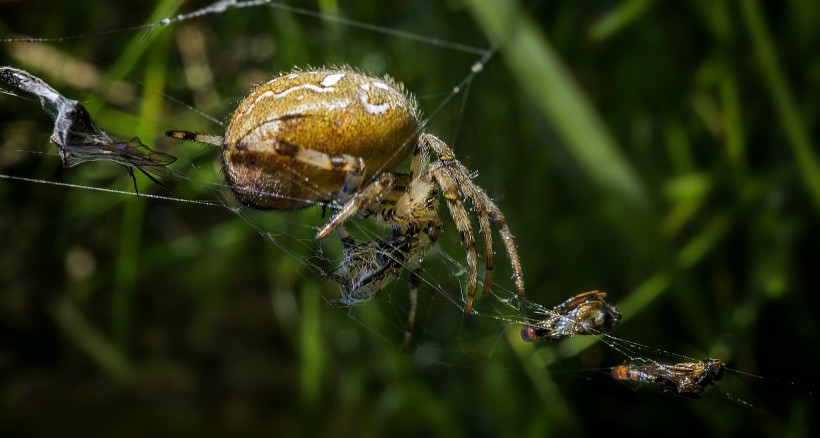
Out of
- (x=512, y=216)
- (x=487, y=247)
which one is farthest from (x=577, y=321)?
(x=512, y=216)

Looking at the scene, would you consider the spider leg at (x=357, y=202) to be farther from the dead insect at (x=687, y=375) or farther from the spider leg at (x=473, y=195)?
the dead insect at (x=687, y=375)

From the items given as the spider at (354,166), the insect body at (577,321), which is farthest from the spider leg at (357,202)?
the insect body at (577,321)

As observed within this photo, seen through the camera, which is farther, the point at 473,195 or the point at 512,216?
the point at 512,216

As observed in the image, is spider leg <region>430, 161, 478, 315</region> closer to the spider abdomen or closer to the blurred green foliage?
the spider abdomen

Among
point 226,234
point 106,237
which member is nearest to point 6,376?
point 106,237

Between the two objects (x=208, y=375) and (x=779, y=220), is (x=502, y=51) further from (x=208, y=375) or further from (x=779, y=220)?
(x=208, y=375)

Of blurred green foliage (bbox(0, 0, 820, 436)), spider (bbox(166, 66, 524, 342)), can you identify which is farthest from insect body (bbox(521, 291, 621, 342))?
blurred green foliage (bbox(0, 0, 820, 436))

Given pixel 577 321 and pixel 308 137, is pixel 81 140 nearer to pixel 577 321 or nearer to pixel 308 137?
pixel 308 137

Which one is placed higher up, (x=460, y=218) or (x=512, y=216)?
(x=512, y=216)
